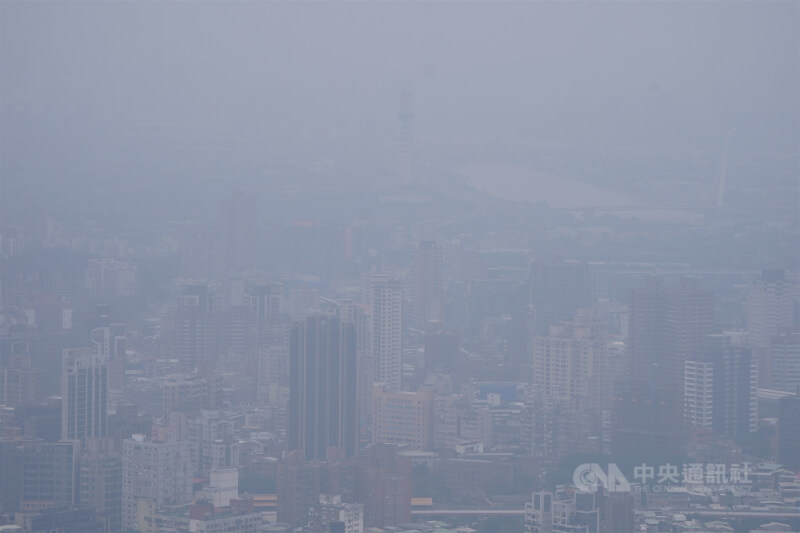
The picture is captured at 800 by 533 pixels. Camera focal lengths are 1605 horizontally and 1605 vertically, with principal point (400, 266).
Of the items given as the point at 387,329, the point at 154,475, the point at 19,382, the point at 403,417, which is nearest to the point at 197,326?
the point at 387,329

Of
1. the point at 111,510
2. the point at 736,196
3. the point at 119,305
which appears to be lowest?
the point at 111,510

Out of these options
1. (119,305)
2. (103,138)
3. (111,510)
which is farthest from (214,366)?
(111,510)

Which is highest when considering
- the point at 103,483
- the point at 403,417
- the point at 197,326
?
the point at 197,326

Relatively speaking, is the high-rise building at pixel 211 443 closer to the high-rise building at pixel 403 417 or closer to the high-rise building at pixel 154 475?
the high-rise building at pixel 154 475

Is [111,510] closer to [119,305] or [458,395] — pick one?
[458,395]

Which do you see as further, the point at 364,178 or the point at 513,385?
the point at 364,178

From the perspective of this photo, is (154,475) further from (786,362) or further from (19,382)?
(786,362)
